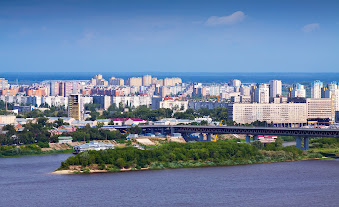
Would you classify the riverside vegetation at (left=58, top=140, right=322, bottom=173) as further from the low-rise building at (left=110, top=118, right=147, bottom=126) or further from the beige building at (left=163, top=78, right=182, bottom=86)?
the beige building at (left=163, top=78, right=182, bottom=86)

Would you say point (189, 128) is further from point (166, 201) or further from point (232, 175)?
point (166, 201)

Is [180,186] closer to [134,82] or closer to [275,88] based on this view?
[275,88]

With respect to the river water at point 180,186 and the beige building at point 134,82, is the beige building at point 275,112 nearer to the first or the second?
the river water at point 180,186

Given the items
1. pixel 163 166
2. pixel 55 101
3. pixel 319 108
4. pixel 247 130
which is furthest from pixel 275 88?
pixel 163 166

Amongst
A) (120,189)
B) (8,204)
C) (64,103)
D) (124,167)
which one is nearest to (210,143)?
(124,167)

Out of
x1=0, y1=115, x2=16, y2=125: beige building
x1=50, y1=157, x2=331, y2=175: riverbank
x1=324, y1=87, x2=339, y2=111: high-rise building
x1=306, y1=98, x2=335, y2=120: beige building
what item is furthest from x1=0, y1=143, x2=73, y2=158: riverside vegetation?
x1=324, y1=87, x2=339, y2=111: high-rise building

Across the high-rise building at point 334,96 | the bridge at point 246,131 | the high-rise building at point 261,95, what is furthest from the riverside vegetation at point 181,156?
the high-rise building at point 334,96
